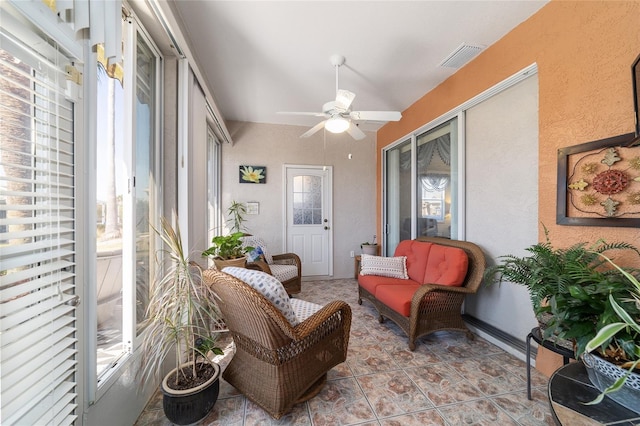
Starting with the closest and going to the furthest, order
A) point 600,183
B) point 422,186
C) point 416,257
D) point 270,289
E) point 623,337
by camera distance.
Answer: point 623,337, point 270,289, point 600,183, point 416,257, point 422,186

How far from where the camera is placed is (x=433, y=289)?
2152 millimetres

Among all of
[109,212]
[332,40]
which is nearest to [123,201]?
[109,212]

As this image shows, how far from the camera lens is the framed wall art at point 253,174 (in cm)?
422

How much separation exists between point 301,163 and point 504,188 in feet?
10.1

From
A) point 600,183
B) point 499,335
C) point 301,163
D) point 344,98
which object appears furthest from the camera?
point 301,163

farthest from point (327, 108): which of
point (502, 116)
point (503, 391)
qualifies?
point (503, 391)

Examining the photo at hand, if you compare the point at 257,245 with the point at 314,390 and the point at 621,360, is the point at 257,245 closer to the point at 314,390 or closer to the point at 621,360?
the point at 314,390

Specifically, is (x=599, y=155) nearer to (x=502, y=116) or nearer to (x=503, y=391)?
(x=502, y=116)

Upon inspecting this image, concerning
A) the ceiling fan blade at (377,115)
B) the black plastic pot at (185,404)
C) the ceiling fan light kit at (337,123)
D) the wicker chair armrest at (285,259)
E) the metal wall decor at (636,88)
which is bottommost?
the black plastic pot at (185,404)

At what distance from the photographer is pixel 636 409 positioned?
75 cm

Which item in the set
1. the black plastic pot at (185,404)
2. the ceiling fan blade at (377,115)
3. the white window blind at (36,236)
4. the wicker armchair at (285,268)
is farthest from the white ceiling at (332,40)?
the black plastic pot at (185,404)

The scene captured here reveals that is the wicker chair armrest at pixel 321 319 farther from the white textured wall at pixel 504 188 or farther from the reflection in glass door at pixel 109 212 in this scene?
the white textured wall at pixel 504 188

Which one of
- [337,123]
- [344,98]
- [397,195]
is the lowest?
[397,195]

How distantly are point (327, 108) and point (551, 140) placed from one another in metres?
1.79
